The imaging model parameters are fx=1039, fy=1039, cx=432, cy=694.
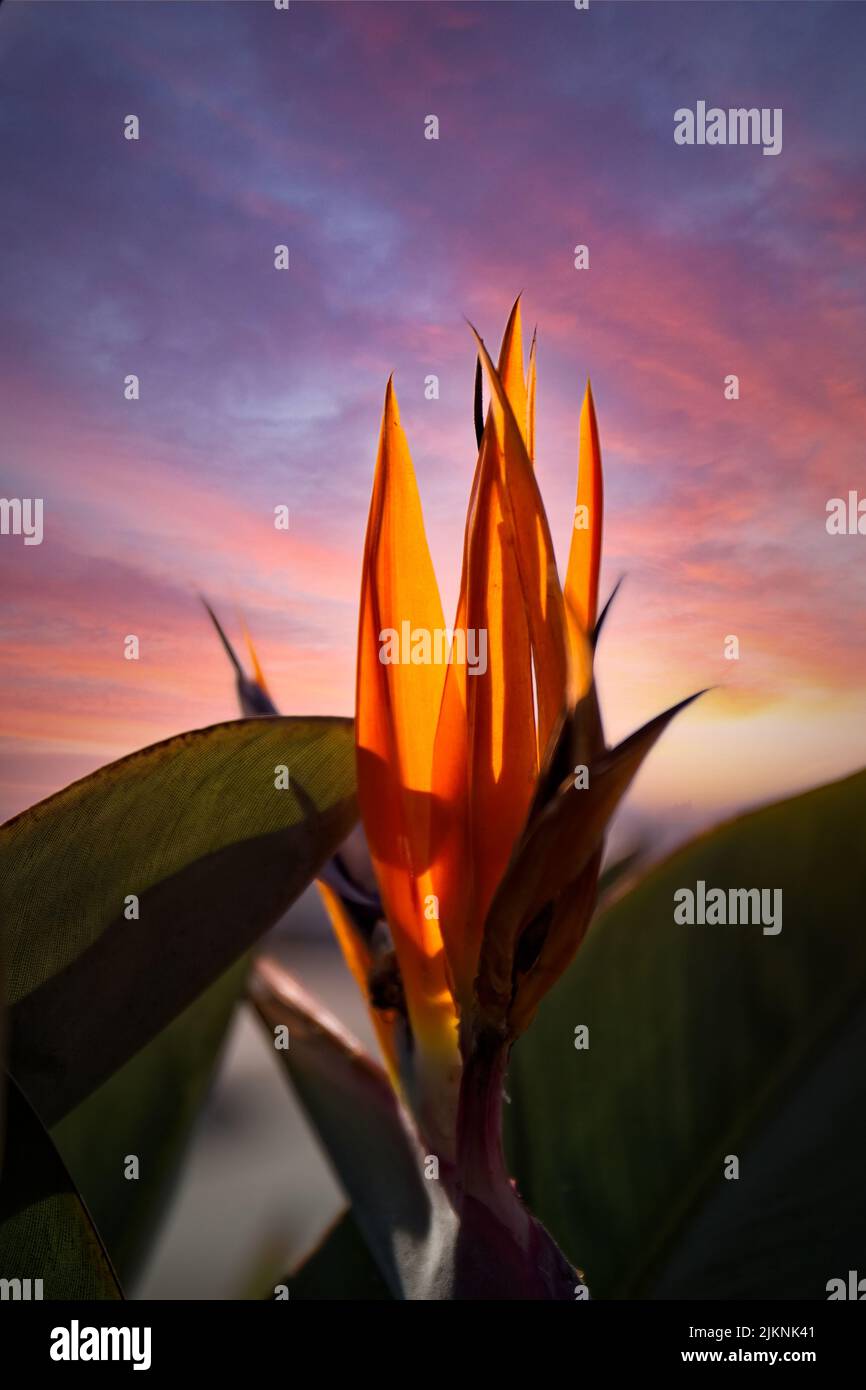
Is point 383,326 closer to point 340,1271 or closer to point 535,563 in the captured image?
point 535,563

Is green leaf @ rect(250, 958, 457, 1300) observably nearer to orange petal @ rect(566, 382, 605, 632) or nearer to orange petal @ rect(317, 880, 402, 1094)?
orange petal @ rect(317, 880, 402, 1094)

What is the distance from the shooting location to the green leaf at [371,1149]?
38 centimetres

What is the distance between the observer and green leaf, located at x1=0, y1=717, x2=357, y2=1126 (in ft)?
1.22

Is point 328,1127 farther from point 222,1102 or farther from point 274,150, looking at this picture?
point 274,150

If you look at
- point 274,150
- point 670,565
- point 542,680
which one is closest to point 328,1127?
point 542,680

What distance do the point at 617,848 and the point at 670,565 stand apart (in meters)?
0.20

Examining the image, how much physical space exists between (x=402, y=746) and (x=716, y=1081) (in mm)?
279

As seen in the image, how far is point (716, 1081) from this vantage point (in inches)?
21.0

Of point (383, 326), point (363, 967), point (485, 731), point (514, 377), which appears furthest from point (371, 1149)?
point (383, 326)

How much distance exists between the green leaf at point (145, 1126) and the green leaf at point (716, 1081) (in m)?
0.16

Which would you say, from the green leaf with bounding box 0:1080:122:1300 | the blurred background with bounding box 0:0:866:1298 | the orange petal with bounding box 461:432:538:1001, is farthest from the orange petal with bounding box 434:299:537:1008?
the blurred background with bounding box 0:0:866:1298

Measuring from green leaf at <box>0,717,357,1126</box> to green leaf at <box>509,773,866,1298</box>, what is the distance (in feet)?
0.72

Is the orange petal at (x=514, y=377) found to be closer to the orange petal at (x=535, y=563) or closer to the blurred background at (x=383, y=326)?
the orange petal at (x=535, y=563)

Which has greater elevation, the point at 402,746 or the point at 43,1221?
the point at 402,746
